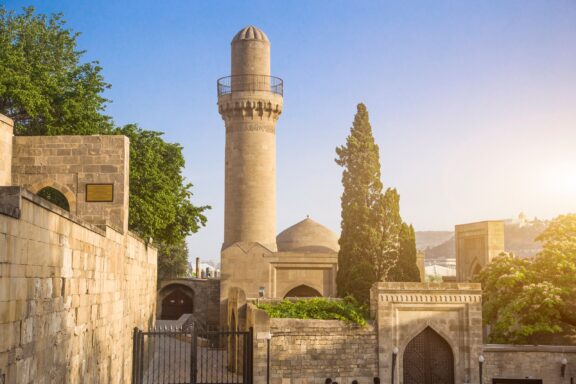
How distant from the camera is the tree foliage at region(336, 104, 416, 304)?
28734 millimetres

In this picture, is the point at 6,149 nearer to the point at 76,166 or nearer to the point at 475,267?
the point at 76,166

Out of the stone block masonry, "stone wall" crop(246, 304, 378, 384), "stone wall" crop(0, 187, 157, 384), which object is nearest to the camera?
"stone wall" crop(0, 187, 157, 384)

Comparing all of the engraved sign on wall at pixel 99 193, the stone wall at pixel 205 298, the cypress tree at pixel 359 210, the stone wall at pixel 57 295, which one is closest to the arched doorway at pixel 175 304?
the stone wall at pixel 205 298

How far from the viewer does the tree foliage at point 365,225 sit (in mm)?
28734

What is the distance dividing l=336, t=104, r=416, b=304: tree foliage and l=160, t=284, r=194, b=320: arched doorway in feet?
47.7

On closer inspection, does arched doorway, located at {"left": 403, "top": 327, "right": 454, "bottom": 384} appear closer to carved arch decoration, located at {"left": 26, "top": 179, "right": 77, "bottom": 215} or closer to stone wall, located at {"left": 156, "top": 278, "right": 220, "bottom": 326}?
carved arch decoration, located at {"left": 26, "top": 179, "right": 77, "bottom": 215}

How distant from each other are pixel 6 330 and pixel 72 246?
9.49 ft

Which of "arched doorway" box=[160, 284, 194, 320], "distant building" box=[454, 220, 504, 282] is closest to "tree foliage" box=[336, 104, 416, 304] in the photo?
"distant building" box=[454, 220, 504, 282]

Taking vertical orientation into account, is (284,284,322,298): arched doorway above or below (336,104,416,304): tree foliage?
below

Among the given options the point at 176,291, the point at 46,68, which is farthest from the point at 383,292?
the point at 176,291

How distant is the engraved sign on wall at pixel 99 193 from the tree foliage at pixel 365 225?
15.8 m

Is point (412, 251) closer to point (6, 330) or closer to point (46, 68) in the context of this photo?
point (46, 68)

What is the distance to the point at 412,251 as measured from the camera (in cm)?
2808

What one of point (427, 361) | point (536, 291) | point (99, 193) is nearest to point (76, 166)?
point (99, 193)
